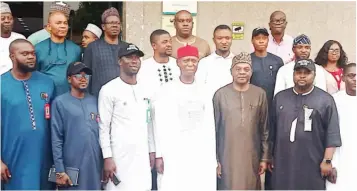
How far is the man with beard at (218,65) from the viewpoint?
278 inches

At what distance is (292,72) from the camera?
7.01m

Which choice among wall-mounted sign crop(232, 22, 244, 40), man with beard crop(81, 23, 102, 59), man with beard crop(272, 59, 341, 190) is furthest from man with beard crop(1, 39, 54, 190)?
wall-mounted sign crop(232, 22, 244, 40)

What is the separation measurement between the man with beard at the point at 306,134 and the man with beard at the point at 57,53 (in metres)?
2.04

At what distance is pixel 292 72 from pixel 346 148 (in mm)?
906

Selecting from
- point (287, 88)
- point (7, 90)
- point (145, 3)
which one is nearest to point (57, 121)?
point (7, 90)

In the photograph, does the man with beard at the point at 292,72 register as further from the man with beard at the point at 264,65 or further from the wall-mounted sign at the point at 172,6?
the wall-mounted sign at the point at 172,6

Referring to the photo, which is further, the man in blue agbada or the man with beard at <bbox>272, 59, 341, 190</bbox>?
the man with beard at <bbox>272, 59, 341, 190</bbox>

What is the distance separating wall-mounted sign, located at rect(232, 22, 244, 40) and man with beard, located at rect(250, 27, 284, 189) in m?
1.60

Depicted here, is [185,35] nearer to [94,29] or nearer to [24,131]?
[94,29]

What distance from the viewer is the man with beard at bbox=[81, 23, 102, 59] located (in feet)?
24.7

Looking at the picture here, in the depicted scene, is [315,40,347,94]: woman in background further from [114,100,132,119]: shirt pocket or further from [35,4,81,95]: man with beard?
[35,4,81,95]: man with beard

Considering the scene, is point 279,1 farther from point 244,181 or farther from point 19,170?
point 19,170

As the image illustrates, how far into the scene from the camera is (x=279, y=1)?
8.94m

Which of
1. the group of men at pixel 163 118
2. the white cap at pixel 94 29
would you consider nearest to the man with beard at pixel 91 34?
the white cap at pixel 94 29
